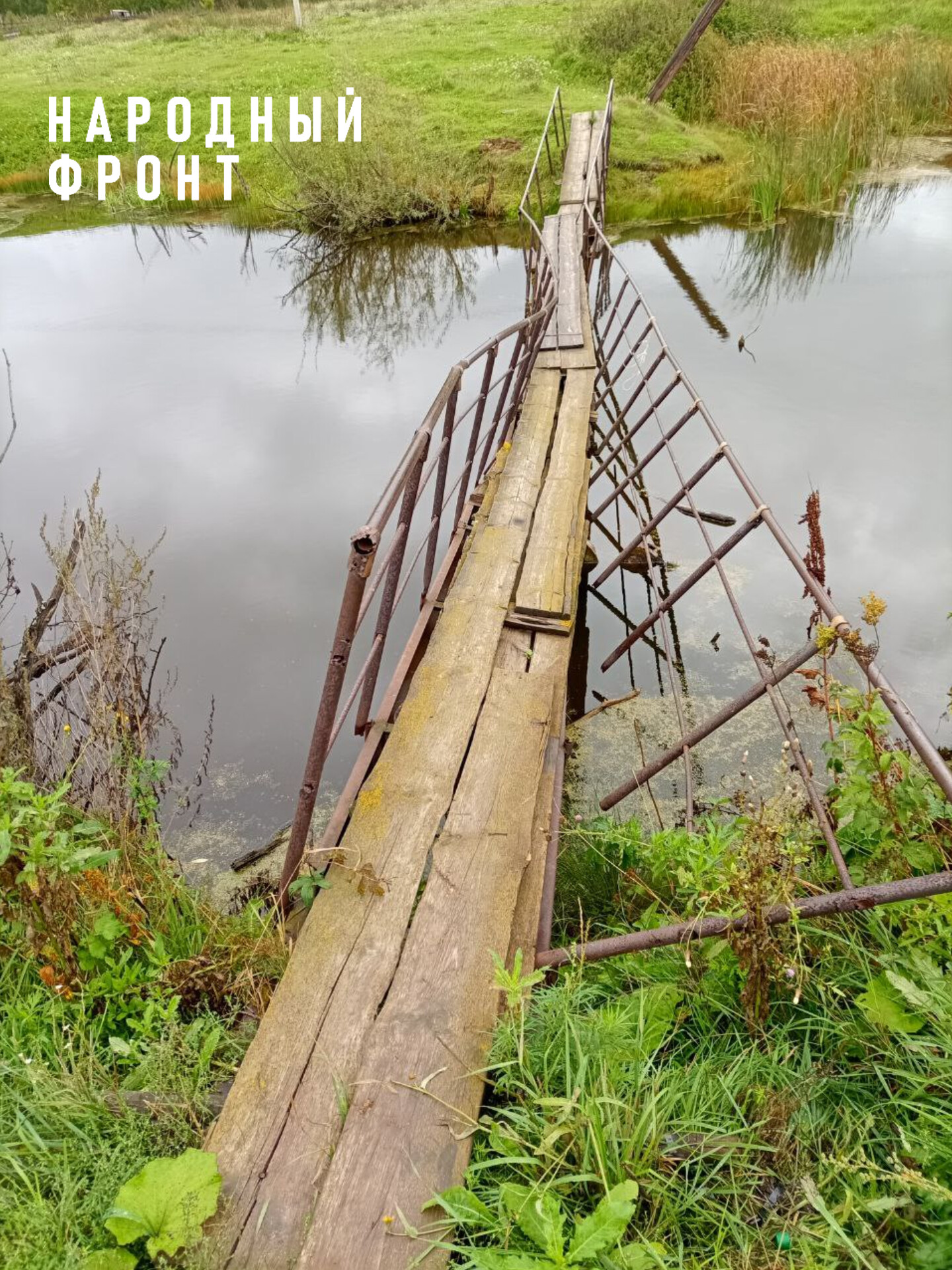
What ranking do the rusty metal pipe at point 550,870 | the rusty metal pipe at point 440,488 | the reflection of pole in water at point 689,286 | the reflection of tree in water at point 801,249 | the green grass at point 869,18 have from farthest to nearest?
the green grass at point 869,18
the reflection of tree in water at point 801,249
the reflection of pole in water at point 689,286
the rusty metal pipe at point 440,488
the rusty metal pipe at point 550,870

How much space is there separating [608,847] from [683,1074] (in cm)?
116

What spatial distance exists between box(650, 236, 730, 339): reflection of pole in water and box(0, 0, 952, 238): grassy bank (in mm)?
1006

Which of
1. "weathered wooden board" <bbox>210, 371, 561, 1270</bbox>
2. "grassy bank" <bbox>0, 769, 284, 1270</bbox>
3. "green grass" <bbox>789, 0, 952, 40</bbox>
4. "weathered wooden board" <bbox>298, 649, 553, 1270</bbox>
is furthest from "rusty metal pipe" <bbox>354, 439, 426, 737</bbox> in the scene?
"green grass" <bbox>789, 0, 952, 40</bbox>

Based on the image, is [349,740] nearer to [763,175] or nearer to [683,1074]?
[683,1074]

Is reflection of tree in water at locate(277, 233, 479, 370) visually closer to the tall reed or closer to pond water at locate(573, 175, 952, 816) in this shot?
pond water at locate(573, 175, 952, 816)

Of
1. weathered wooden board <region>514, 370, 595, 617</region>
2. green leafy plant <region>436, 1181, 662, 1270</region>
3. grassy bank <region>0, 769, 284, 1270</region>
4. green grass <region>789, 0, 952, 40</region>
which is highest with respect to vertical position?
green grass <region>789, 0, 952, 40</region>

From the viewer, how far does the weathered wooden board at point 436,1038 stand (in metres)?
1.36

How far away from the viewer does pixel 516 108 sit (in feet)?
41.2

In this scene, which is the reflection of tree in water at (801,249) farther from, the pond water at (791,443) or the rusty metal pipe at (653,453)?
the rusty metal pipe at (653,453)

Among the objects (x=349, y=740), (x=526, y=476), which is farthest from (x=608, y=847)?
(x=526, y=476)

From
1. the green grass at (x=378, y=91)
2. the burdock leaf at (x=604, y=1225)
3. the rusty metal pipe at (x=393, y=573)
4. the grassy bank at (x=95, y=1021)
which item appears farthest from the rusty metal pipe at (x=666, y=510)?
the green grass at (x=378, y=91)

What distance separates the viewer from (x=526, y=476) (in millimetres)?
3969

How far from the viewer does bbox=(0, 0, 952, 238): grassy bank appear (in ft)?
34.4

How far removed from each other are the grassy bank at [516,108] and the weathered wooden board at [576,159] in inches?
33.9
